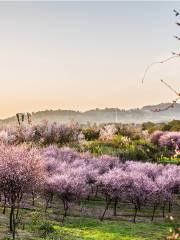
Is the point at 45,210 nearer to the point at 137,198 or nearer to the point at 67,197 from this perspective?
the point at 67,197

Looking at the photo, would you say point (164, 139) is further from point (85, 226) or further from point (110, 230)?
point (110, 230)

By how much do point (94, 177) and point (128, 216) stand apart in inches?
363

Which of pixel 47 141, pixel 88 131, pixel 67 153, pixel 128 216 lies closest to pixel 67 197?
pixel 128 216

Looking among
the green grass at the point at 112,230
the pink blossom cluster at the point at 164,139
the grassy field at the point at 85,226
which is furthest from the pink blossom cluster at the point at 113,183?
the pink blossom cluster at the point at 164,139

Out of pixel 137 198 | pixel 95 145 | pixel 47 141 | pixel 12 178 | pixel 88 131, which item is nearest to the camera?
pixel 12 178

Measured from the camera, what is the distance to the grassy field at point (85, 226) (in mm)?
34781

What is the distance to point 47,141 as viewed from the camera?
3627 inches

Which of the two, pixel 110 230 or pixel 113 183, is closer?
pixel 110 230

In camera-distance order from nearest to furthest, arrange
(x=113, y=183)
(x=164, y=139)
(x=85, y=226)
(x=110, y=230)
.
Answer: (x=110, y=230), (x=85, y=226), (x=113, y=183), (x=164, y=139)

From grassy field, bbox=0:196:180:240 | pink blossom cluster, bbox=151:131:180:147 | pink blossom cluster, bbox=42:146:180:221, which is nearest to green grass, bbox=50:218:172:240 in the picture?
grassy field, bbox=0:196:180:240

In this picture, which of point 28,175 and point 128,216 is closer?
point 28,175

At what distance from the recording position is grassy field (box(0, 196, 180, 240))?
34.8 m

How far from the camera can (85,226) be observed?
4125 cm

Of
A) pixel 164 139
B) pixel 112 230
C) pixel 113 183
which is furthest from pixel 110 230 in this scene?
pixel 164 139
